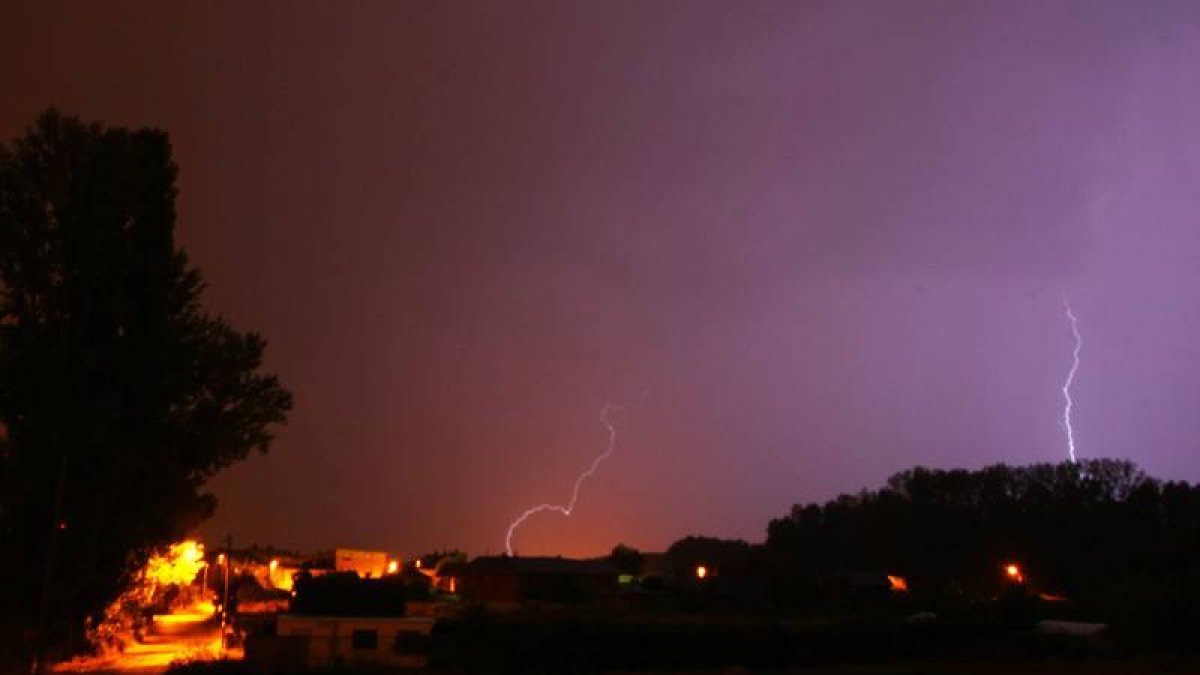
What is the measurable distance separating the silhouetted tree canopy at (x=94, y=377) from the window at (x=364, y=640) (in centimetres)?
714

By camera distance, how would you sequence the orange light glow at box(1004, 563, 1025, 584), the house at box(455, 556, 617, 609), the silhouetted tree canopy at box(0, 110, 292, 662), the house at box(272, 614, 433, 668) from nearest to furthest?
1. the silhouetted tree canopy at box(0, 110, 292, 662)
2. the house at box(272, 614, 433, 668)
3. the house at box(455, 556, 617, 609)
4. the orange light glow at box(1004, 563, 1025, 584)

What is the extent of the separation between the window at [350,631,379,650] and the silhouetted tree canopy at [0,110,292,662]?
714 cm

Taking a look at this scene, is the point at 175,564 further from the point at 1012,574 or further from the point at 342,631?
the point at 1012,574

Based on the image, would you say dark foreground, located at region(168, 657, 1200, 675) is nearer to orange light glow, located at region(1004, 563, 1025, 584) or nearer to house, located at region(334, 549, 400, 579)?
orange light glow, located at region(1004, 563, 1025, 584)

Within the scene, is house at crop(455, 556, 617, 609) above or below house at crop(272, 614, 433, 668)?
above

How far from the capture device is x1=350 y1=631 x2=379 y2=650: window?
107 ft

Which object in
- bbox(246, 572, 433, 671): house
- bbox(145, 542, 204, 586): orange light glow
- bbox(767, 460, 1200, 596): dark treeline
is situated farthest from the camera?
bbox(767, 460, 1200, 596): dark treeline

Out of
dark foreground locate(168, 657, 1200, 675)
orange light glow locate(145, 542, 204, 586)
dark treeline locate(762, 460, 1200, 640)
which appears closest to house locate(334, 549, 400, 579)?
orange light glow locate(145, 542, 204, 586)

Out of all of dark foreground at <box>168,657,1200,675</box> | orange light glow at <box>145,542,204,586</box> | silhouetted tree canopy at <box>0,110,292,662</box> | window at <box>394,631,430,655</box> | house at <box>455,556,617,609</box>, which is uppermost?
silhouetted tree canopy at <box>0,110,292,662</box>

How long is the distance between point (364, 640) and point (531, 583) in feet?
83.9

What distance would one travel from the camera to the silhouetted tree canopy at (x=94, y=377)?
82.2 feet

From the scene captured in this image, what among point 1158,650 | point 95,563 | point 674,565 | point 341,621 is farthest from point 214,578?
point 1158,650

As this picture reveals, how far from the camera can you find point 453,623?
32.8m

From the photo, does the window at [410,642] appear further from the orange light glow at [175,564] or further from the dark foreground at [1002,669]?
the orange light glow at [175,564]
